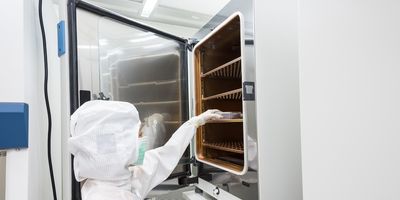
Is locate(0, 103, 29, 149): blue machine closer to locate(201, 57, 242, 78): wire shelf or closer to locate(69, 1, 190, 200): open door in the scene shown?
locate(69, 1, 190, 200): open door

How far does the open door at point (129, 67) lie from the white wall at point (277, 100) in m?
0.68

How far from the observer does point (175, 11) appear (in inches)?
85.6

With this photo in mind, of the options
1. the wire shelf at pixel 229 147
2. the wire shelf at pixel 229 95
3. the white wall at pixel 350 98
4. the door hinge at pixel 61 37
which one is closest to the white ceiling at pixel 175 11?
the wire shelf at pixel 229 95

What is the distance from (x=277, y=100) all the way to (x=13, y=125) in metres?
0.94

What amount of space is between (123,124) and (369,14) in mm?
814

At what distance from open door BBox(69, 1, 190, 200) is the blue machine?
0.53ft

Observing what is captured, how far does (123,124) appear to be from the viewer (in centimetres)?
90

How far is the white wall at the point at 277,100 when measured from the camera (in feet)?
2.99

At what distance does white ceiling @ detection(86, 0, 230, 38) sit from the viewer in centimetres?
198

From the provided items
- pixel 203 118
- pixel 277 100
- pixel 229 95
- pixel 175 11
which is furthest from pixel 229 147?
pixel 175 11

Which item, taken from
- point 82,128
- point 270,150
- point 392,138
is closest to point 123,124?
point 82,128

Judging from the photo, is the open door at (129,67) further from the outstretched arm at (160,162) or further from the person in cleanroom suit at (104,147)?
the outstretched arm at (160,162)

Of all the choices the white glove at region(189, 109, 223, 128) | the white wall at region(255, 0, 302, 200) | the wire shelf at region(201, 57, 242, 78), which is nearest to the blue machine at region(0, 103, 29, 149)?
the white glove at region(189, 109, 223, 128)

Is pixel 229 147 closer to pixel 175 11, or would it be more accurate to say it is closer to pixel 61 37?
pixel 61 37
